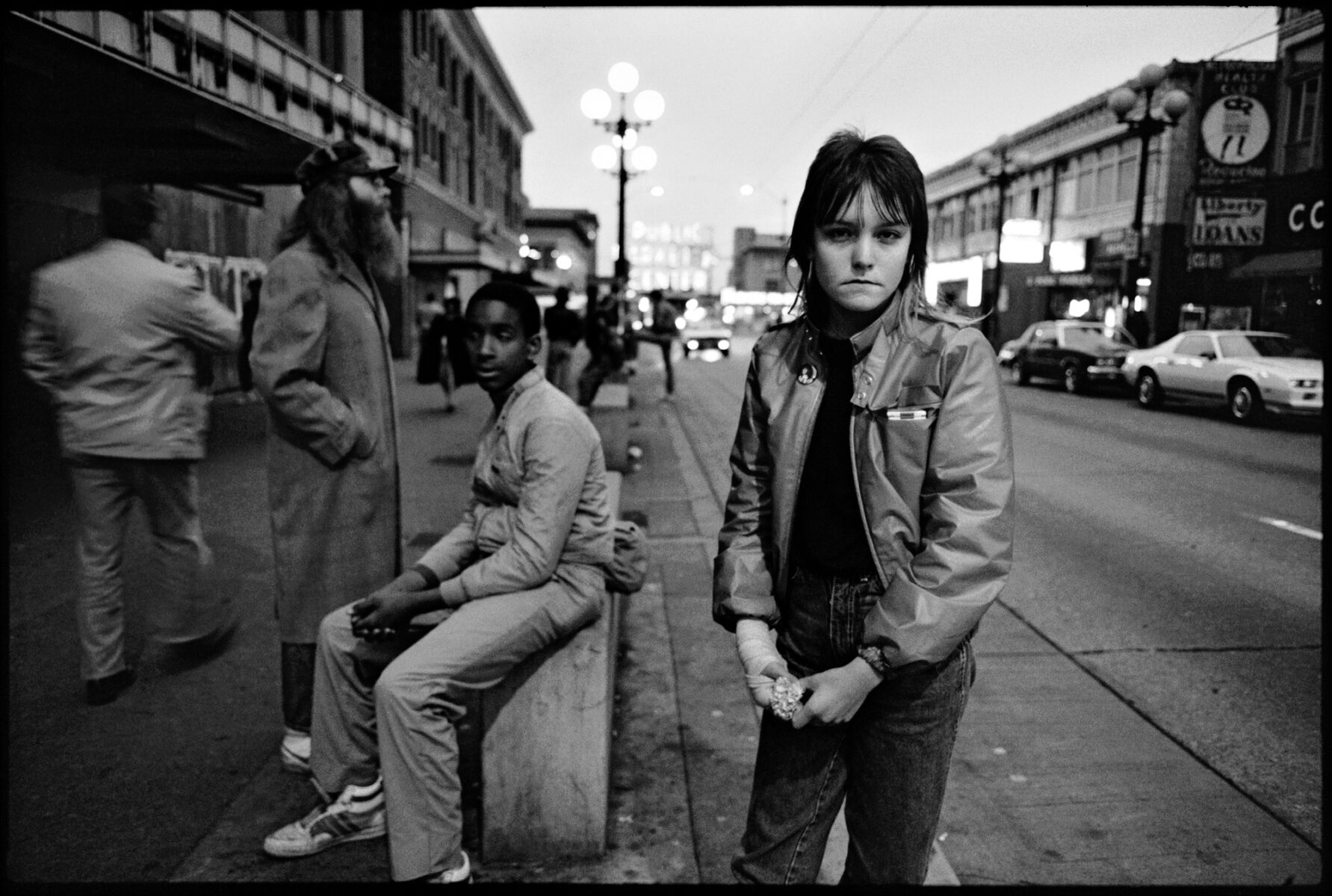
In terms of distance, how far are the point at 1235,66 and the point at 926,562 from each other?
23.9m

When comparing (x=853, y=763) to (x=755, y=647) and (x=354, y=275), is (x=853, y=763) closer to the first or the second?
(x=755, y=647)

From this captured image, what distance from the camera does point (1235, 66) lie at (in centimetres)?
2108

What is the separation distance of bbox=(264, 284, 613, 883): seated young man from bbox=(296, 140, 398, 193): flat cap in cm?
80

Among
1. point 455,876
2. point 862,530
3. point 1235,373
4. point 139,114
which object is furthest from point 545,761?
point 1235,373

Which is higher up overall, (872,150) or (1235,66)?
(1235,66)

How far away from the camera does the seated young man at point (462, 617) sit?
2715 mm

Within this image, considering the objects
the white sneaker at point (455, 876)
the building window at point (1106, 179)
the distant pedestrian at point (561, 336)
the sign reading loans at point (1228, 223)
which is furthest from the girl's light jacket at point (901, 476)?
the building window at point (1106, 179)

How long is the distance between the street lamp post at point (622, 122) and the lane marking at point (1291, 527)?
43.9 ft

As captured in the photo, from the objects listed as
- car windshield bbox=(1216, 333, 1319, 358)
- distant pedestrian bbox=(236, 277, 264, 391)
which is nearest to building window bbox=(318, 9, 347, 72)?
distant pedestrian bbox=(236, 277, 264, 391)

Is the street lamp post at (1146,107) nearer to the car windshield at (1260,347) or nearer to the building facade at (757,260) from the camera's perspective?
the car windshield at (1260,347)

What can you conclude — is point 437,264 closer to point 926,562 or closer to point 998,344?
point 998,344

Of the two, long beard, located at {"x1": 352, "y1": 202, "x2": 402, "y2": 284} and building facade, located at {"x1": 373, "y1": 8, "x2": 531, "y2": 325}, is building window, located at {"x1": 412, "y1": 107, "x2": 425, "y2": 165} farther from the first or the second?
long beard, located at {"x1": 352, "y1": 202, "x2": 402, "y2": 284}

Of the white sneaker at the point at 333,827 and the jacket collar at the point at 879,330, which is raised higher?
the jacket collar at the point at 879,330

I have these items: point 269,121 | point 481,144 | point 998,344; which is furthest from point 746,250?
point 269,121
